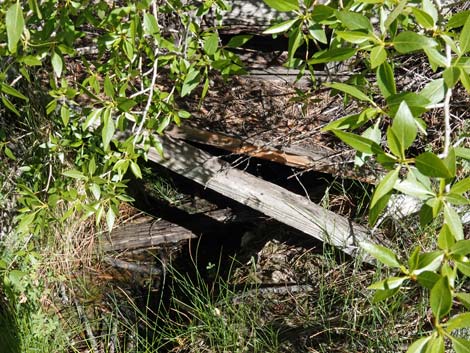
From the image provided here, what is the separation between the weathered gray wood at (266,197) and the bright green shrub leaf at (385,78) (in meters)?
1.86

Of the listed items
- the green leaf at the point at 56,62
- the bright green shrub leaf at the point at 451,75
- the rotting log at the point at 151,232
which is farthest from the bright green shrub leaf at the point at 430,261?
the rotting log at the point at 151,232

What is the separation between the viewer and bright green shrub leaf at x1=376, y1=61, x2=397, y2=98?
1.55 metres

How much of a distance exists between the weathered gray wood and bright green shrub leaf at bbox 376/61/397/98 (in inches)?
73.3

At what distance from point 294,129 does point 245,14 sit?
685mm

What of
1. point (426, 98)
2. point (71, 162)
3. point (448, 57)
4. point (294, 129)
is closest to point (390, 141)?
point (426, 98)

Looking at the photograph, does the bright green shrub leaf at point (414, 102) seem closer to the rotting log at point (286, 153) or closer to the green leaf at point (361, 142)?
the green leaf at point (361, 142)

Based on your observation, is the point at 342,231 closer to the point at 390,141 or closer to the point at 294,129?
the point at 294,129

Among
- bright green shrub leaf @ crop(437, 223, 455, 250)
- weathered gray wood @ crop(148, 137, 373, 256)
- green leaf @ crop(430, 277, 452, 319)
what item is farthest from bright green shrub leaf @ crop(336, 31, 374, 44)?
weathered gray wood @ crop(148, 137, 373, 256)

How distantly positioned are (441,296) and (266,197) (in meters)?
2.16

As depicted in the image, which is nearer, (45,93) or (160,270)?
(45,93)

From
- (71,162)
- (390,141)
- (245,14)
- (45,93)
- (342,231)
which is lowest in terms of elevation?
(342,231)

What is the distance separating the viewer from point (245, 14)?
3.68 metres

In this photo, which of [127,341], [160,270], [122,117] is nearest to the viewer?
[122,117]

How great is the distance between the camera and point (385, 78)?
5.11 feet
